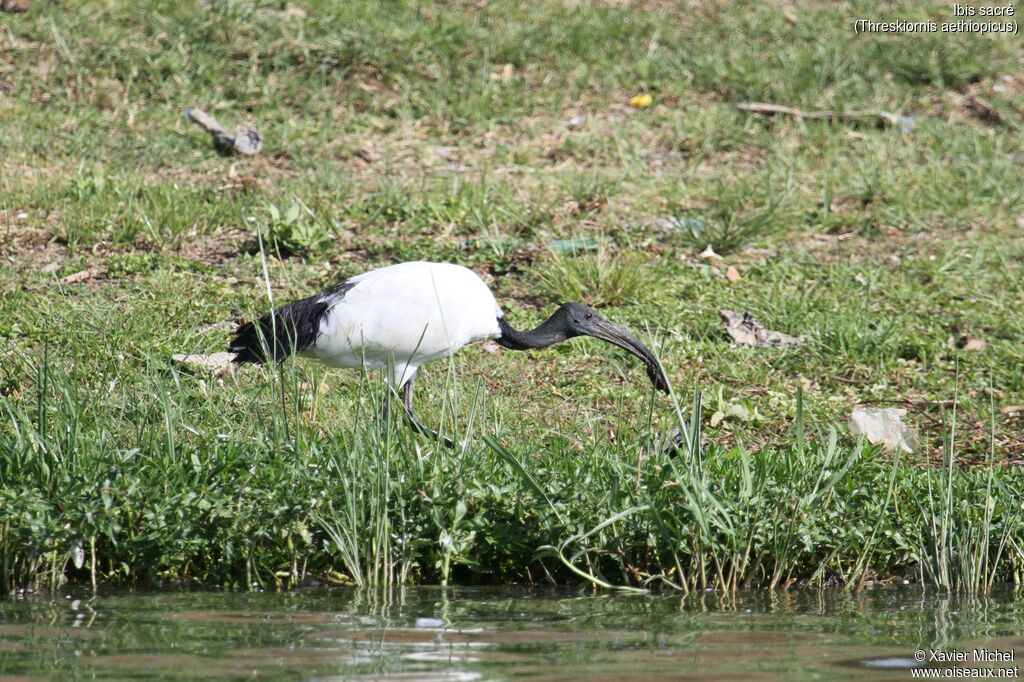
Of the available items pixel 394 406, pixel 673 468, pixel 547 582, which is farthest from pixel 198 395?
pixel 673 468

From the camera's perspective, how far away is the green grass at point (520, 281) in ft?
13.6

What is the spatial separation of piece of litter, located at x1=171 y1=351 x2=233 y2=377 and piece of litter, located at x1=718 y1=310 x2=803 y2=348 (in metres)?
2.48

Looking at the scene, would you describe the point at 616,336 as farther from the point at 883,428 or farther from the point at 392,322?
the point at 883,428

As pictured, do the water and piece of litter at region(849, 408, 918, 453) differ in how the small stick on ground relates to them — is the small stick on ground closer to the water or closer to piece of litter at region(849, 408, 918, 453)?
piece of litter at region(849, 408, 918, 453)

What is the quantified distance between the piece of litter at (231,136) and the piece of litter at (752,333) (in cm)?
356

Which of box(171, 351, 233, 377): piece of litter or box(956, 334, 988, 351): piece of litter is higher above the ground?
box(956, 334, 988, 351): piece of litter

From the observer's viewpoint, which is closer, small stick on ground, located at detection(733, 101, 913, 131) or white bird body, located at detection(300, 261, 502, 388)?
white bird body, located at detection(300, 261, 502, 388)

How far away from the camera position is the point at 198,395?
5328 millimetres

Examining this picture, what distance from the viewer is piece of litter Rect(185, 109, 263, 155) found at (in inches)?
343

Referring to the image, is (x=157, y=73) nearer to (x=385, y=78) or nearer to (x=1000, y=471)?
(x=385, y=78)

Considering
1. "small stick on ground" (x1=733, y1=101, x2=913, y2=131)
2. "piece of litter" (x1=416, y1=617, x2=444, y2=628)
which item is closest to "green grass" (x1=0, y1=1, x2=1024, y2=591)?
"small stick on ground" (x1=733, y1=101, x2=913, y2=131)

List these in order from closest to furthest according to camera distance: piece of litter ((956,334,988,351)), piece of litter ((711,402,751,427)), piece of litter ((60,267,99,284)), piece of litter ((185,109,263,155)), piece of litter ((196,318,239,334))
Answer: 1. piece of litter ((711,402,751,427))
2. piece of litter ((196,318,239,334))
3. piece of litter ((956,334,988,351))
4. piece of litter ((60,267,99,284))
5. piece of litter ((185,109,263,155))

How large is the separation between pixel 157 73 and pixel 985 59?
6246 millimetres

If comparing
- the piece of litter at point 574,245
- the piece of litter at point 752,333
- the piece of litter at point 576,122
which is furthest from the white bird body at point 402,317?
the piece of litter at point 576,122
